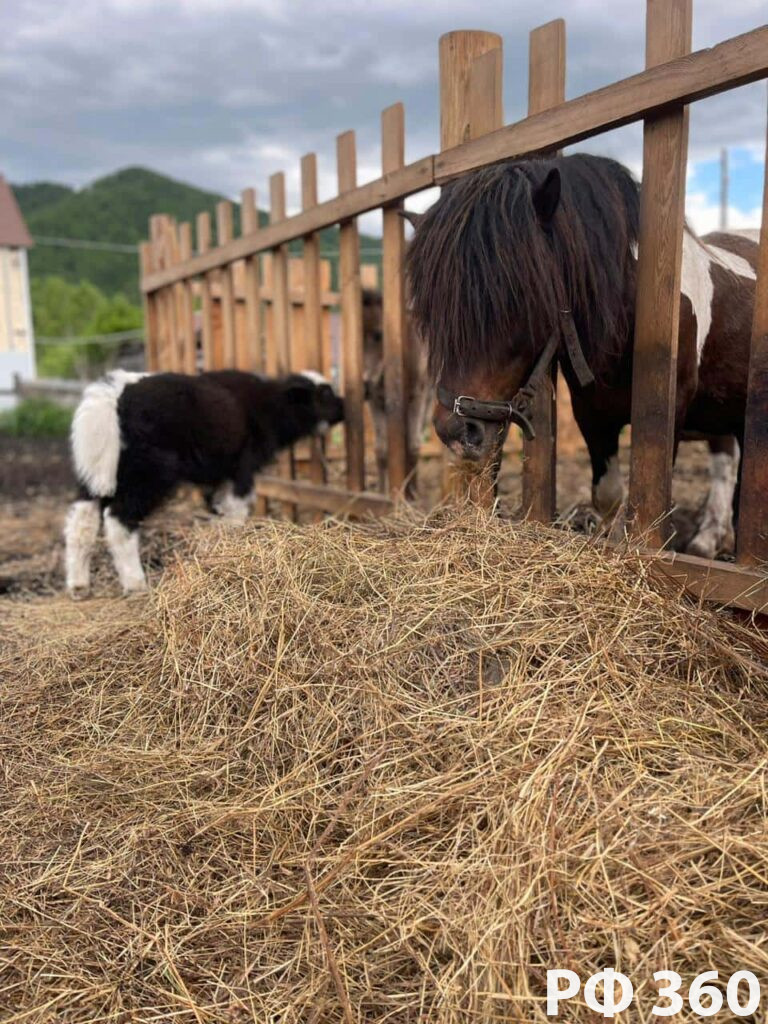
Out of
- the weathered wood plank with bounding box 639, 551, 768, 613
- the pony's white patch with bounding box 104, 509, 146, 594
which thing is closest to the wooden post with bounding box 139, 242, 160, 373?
the pony's white patch with bounding box 104, 509, 146, 594

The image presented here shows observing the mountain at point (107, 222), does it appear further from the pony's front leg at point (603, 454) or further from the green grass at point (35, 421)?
the pony's front leg at point (603, 454)

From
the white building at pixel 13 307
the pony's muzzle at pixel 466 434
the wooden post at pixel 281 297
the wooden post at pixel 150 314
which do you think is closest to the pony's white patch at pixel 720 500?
the pony's muzzle at pixel 466 434

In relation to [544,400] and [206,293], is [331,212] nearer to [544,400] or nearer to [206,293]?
[544,400]

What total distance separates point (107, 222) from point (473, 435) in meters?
A: 60.1

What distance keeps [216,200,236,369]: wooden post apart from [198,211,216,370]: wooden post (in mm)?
279

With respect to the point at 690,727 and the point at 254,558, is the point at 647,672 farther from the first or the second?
the point at 254,558

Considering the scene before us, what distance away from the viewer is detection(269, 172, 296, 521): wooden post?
544cm

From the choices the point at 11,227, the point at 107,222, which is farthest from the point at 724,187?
the point at 107,222

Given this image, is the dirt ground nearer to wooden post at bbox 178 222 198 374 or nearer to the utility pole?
wooden post at bbox 178 222 198 374

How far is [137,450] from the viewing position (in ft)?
14.7

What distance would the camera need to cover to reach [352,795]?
75.5 inches

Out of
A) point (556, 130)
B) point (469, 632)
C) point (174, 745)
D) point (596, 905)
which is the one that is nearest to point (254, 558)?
point (174, 745)

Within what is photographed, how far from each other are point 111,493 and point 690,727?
3.61 meters

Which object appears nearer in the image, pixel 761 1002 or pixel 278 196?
pixel 761 1002
